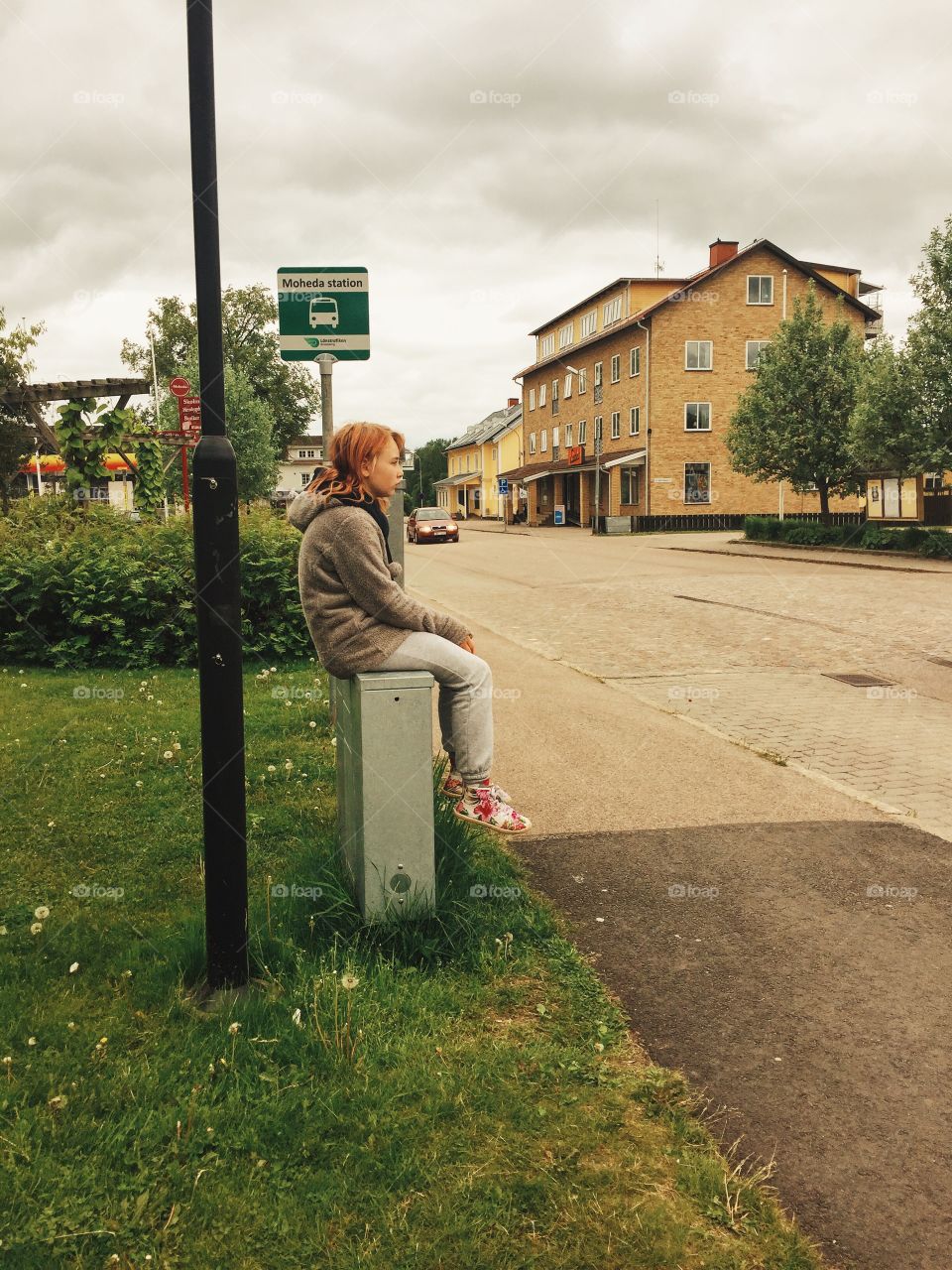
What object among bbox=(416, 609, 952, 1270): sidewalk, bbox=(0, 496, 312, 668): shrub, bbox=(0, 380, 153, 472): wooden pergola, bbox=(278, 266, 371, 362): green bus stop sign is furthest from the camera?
bbox=(0, 380, 153, 472): wooden pergola

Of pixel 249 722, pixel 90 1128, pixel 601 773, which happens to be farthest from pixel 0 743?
pixel 90 1128

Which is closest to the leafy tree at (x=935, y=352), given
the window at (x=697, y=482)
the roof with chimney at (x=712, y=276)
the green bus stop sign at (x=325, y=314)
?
the roof with chimney at (x=712, y=276)

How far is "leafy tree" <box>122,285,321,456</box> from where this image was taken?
62812mm

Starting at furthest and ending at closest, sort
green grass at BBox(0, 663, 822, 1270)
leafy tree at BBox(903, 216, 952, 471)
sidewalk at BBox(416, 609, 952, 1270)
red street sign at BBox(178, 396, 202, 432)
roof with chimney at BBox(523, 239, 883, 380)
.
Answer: roof with chimney at BBox(523, 239, 883, 380), leafy tree at BBox(903, 216, 952, 471), red street sign at BBox(178, 396, 202, 432), sidewalk at BBox(416, 609, 952, 1270), green grass at BBox(0, 663, 822, 1270)

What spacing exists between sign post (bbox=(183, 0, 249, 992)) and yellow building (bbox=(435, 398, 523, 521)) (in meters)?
74.6

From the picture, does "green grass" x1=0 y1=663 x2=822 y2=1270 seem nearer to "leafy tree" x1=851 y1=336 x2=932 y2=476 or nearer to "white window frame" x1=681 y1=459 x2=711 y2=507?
"leafy tree" x1=851 y1=336 x2=932 y2=476

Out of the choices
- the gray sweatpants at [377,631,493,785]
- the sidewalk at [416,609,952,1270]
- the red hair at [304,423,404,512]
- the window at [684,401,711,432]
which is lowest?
the sidewalk at [416,609,952,1270]

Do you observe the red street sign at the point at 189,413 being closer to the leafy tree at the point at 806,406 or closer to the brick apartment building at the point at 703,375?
the leafy tree at the point at 806,406

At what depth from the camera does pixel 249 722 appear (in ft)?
23.0

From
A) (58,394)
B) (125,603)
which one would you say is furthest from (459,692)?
(58,394)

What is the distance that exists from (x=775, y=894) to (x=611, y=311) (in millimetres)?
56719

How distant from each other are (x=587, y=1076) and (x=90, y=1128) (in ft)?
4.28

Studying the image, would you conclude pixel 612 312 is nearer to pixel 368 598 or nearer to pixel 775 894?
pixel 775 894

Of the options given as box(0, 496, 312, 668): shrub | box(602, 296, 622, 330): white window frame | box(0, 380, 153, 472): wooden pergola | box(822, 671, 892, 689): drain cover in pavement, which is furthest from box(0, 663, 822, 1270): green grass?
box(602, 296, 622, 330): white window frame
